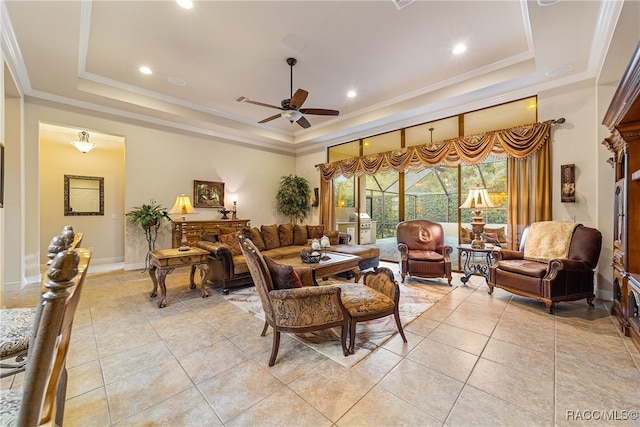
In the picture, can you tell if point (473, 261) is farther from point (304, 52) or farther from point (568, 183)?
point (304, 52)

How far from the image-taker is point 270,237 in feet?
16.7

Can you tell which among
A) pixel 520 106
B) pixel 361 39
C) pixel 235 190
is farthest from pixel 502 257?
pixel 235 190

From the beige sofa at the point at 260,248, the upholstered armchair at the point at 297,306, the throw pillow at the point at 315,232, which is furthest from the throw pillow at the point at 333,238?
the upholstered armchair at the point at 297,306

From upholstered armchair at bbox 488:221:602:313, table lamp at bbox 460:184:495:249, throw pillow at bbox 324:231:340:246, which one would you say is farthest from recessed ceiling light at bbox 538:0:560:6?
throw pillow at bbox 324:231:340:246

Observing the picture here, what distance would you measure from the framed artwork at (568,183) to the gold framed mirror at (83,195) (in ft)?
29.4

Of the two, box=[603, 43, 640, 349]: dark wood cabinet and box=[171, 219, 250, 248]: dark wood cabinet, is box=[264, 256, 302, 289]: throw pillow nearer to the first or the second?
box=[603, 43, 640, 349]: dark wood cabinet

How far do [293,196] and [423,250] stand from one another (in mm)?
3880

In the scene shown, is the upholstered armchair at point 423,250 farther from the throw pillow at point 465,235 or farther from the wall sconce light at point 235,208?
the wall sconce light at point 235,208

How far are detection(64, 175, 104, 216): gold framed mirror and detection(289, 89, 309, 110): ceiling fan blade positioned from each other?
5.28m

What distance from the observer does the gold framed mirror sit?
5703 millimetres

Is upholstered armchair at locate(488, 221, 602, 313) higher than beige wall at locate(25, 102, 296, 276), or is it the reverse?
beige wall at locate(25, 102, 296, 276)

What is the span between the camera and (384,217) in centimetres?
670

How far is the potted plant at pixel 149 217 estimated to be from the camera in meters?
5.14

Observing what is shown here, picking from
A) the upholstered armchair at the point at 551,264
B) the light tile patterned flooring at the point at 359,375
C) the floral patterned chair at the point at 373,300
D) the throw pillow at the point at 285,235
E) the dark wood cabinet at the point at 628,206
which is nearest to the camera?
the light tile patterned flooring at the point at 359,375
